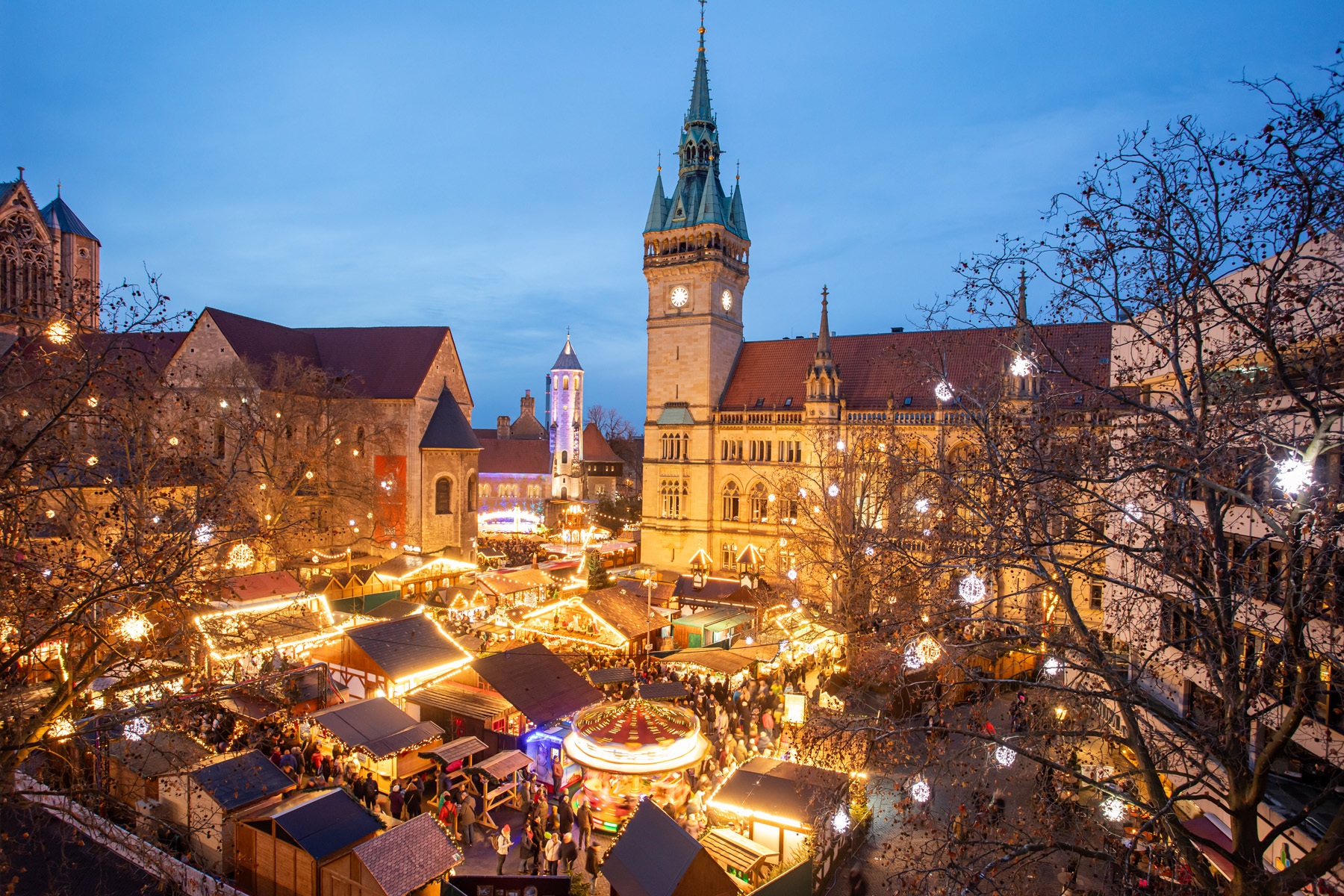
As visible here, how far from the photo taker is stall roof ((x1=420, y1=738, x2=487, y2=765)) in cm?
1439

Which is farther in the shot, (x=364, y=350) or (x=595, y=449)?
(x=595, y=449)

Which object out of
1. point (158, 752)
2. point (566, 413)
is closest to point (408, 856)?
point (158, 752)

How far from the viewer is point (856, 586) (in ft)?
66.9

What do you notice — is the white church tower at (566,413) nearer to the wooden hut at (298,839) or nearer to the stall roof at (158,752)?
the stall roof at (158,752)

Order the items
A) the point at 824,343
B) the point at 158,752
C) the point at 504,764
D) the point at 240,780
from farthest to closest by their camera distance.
A: 1. the point at 824,343
2. the point at 504,764
3. the point at 240,780
4. the point at 158,752

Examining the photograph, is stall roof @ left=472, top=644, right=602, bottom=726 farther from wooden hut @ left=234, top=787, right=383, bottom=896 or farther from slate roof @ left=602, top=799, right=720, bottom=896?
slate roof @ left=602, top=799, right=720, bottom=896

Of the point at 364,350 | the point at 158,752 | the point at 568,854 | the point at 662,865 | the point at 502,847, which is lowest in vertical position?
the point at 502,847

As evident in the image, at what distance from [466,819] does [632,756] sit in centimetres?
351

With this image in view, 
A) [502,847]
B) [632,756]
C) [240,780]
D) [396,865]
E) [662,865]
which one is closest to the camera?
[662,865]

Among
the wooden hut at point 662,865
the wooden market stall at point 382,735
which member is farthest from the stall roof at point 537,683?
the wooden hut at point 662,865

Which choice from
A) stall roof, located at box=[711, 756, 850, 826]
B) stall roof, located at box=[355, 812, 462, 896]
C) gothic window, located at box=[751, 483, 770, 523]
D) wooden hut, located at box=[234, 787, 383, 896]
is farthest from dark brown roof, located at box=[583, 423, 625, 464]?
stall roof, located at box=[355, 812, 462, 896]

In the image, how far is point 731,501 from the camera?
128 feet

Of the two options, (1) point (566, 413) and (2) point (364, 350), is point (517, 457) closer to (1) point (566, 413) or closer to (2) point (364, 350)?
(1) point (566, 413)

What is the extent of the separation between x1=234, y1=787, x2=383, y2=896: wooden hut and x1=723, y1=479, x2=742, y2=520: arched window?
2902cm
